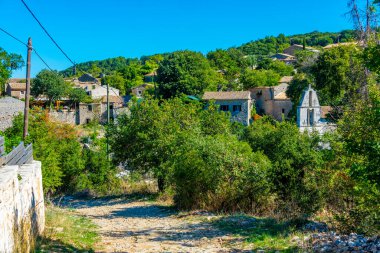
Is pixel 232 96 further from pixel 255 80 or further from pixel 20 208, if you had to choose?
pixel 20 208

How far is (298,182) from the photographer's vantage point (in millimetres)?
13852

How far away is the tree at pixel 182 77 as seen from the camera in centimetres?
6116

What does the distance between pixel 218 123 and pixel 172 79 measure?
128 feet

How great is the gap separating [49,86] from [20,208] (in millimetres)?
59497

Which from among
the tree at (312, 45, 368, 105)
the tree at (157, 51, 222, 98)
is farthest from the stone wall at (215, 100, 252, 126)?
the tree at (157, 51, 222, 98)

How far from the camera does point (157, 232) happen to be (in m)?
12.1

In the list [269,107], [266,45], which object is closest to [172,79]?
[269,107]

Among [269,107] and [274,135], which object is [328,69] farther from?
[274,135]

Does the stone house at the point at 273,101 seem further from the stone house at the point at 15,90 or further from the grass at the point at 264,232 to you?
the grass at the point at 264,232

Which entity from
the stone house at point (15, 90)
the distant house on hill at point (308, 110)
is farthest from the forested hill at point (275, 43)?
the distant house on hill at point (308, 110)

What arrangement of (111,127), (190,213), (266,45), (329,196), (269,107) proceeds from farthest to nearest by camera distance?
(266,45) → (269,107) → (111,127) → (190,213) → (329,196)

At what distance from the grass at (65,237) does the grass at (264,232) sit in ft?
12.1

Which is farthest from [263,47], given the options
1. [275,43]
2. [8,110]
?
[8,110]

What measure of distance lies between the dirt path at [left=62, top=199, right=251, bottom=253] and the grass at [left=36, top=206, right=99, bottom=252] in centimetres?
32
